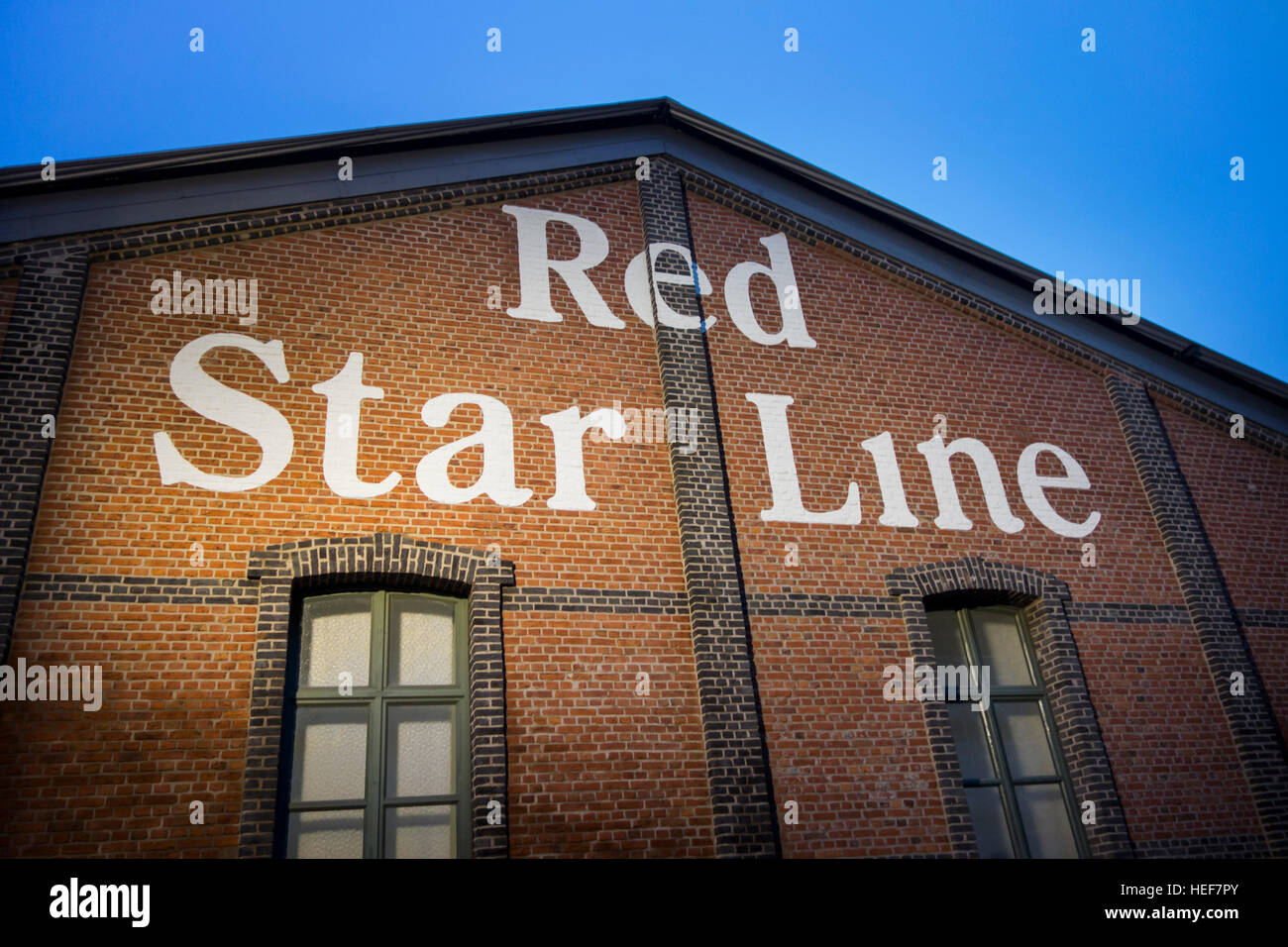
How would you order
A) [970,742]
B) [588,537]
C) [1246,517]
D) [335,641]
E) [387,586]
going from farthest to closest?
[1246,517], [970,742], [588,537], [387,586], [335,641]

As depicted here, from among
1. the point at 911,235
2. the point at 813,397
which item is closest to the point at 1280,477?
the point at 911,235

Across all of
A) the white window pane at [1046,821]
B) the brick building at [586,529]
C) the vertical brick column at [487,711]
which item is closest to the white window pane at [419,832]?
the brick building at [586,529]

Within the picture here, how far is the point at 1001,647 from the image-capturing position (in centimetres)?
912

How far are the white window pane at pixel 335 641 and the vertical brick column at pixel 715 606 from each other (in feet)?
8.99

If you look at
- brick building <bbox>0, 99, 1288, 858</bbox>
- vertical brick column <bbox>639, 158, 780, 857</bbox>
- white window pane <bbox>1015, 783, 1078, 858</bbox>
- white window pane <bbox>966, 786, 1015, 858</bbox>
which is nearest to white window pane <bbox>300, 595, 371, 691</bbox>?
brick building <bbox>0, 99, 1288, 858</bbox>

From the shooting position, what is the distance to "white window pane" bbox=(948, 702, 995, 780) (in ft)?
27.7

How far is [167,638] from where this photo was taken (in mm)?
6789

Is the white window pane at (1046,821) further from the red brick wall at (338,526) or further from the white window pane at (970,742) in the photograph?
the red brick wall at (338,526)

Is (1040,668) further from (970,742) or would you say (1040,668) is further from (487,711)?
(487,711)

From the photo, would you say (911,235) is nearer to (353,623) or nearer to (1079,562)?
(1079,562)

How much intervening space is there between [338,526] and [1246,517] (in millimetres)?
9846

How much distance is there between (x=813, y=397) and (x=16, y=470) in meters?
7.04

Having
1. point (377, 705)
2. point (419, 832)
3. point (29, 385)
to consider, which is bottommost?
point (419, 832)

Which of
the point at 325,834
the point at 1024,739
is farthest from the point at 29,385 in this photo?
the point at 1024,739
